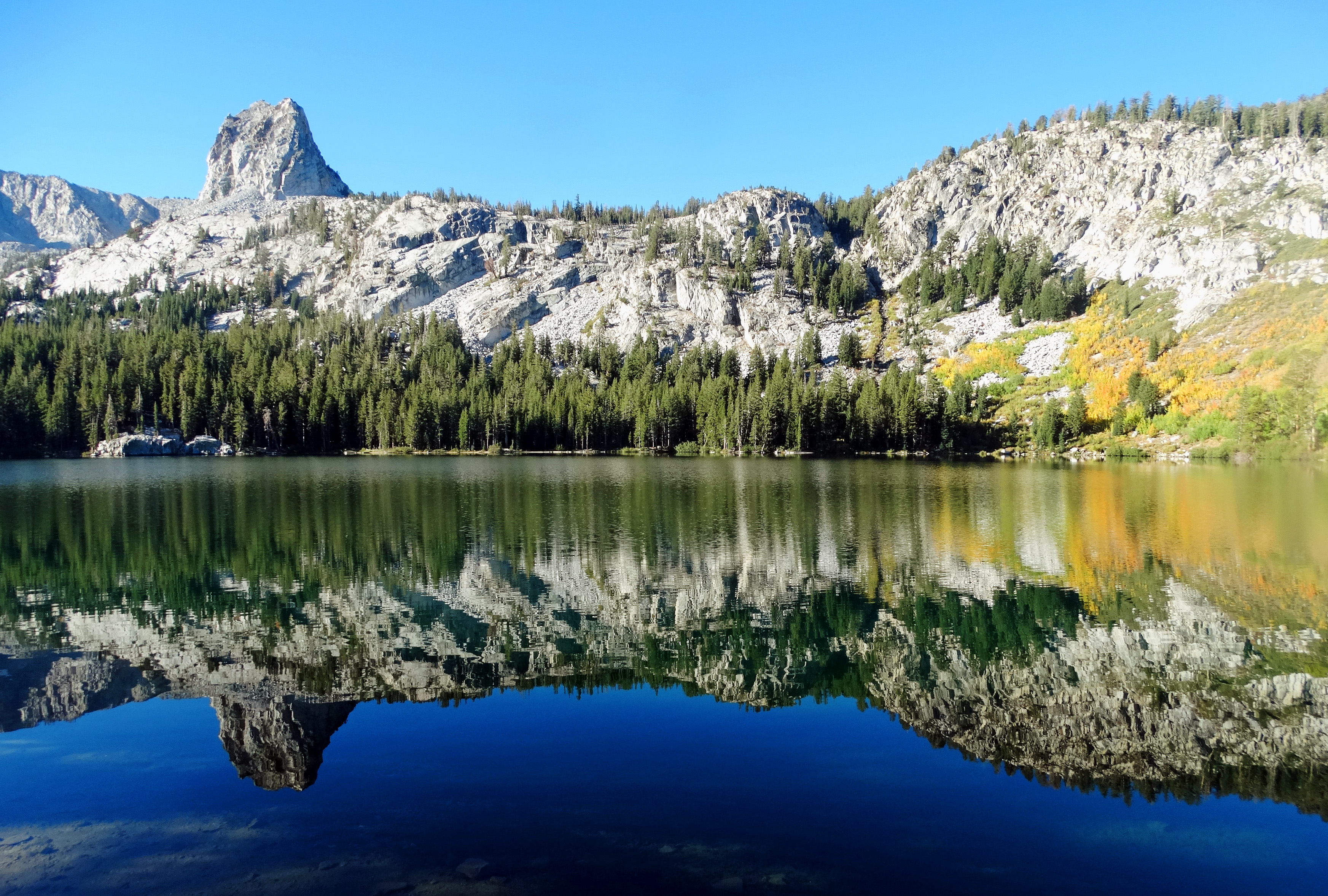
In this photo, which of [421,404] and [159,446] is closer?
[159,446]

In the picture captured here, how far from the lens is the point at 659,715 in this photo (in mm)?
14922

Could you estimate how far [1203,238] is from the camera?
155m

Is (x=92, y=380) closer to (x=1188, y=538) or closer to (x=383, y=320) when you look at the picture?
(x=383, y=320)

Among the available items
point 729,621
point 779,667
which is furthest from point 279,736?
point 729,621

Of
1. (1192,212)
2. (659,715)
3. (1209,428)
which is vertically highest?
(1192,212)

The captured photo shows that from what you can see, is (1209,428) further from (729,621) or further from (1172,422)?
(729,621)

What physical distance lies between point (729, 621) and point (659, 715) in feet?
21.9

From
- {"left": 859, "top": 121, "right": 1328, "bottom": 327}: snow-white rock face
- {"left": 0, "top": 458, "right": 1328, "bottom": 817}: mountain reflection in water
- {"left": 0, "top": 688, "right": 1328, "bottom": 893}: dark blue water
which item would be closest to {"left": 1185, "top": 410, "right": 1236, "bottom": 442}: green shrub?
{"left": 859, "top": 121, "right": 1328, "bottom": 327}: snow-white rock face

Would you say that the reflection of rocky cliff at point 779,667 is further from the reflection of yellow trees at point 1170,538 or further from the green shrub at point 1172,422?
the green shrub at point 1172,422

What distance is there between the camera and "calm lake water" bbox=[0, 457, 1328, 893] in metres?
9.78

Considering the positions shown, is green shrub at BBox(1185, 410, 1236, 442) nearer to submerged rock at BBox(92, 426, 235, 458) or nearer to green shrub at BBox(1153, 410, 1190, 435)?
green shrub at BBox(1153, 410, 1190, 435)

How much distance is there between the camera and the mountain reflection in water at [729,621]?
14.2 metres

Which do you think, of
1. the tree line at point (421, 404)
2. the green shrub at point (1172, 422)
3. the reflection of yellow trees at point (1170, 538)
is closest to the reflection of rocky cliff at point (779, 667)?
the reflection of yellow trees at point (1170, 538)

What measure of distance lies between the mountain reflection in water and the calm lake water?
141 millimetres
